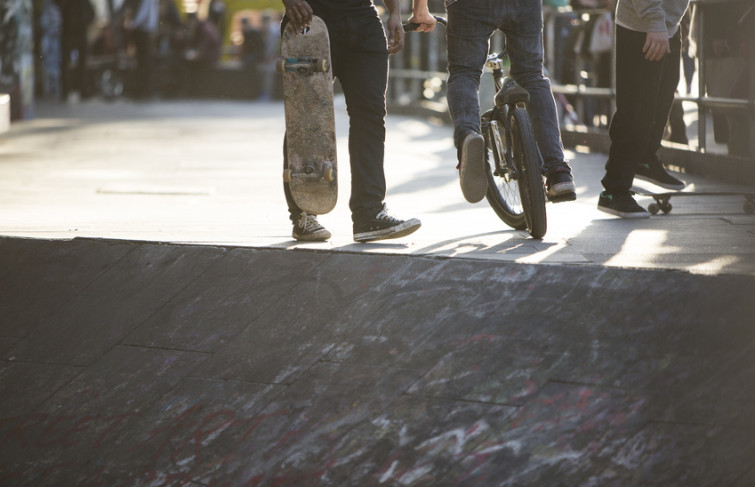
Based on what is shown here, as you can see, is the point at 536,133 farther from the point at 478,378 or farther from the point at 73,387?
the point at 73,387

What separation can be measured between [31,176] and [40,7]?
1624 centimetres

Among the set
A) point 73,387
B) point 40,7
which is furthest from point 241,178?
point 40,7

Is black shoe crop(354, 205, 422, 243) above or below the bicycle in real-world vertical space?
below

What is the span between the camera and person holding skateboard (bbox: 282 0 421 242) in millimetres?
5340

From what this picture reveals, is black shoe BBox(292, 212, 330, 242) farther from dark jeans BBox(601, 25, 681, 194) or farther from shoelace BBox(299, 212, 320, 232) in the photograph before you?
dark jeans BBox(601, 25, 681, 194)

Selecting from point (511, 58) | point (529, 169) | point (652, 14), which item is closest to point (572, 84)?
point (652, 14)

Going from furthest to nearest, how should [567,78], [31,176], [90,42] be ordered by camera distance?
[90,42] < [567,78] < [31,176]

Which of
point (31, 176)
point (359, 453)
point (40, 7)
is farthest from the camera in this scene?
point (40, 7)

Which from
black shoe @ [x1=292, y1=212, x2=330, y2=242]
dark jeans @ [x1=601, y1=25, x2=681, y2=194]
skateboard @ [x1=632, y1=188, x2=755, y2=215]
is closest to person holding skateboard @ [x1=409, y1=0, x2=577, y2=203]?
black shoe @ [x1=292, y1=212, x2=330, y2=242]

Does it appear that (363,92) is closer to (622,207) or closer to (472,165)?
(472,165)

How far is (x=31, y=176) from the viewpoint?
9453mm

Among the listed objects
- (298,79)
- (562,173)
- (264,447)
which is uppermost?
(298,79)

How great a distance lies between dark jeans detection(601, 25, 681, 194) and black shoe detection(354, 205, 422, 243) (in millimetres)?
1477

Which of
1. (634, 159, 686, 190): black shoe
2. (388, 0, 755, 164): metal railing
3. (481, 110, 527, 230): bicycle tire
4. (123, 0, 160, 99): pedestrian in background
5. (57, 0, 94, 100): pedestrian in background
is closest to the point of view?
(481, 110, 527, 230): bicycle tire
